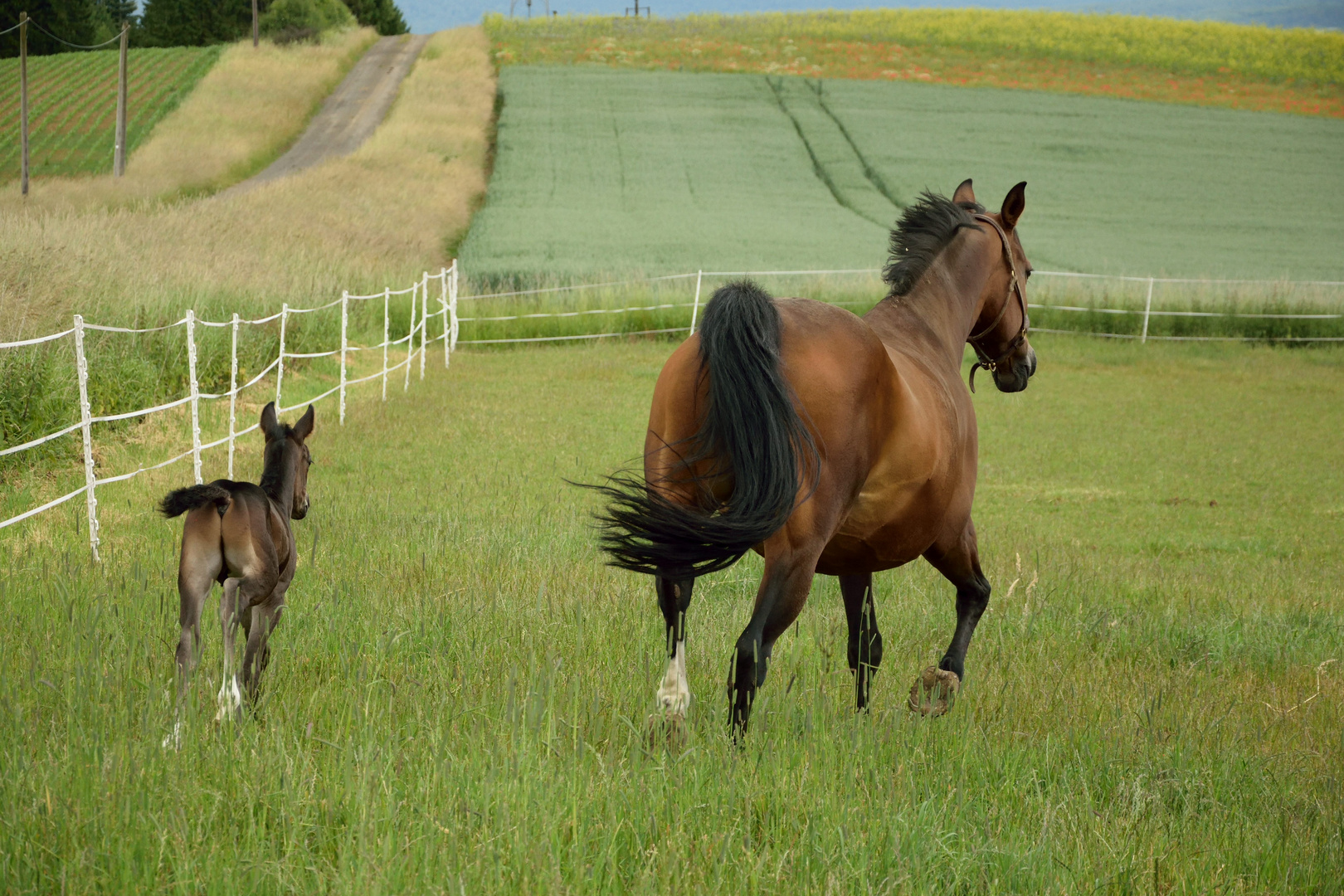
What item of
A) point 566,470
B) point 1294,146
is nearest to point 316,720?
point 566,470

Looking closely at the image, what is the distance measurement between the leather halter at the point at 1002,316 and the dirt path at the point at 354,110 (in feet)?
99.5

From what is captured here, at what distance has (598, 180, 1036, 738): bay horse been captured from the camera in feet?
11.8

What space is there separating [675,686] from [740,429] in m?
0.90

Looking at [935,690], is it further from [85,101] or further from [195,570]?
[85,101]

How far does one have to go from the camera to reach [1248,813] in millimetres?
3510

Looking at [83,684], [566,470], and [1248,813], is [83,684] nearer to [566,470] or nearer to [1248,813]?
[1248,813]

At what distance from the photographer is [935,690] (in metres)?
4.41

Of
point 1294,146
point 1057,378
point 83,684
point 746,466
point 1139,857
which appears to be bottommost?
point 1057,378

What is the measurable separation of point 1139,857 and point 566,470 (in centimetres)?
825

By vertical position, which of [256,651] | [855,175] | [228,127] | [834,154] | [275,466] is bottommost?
[256,651]

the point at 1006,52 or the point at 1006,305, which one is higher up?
the point at 1006,52

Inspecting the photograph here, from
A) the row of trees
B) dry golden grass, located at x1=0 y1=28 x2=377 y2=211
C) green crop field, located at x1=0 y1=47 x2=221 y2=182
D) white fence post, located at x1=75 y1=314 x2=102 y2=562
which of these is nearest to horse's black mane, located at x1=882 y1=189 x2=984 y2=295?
white fence post, located at x1=75 y1=314 x2=102 y2=562

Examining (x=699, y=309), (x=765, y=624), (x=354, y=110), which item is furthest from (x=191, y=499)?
(x=354, y=110)

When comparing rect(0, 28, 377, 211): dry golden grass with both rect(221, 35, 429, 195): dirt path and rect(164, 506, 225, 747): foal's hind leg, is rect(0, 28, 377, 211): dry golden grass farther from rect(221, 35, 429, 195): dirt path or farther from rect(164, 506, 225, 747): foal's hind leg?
rect(164, 506, 225, 747): foal's hind leg
